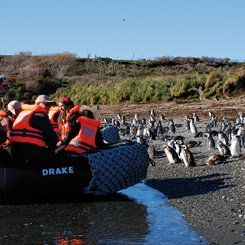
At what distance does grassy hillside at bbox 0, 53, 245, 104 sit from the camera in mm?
26797

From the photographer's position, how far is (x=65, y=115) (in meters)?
9.34

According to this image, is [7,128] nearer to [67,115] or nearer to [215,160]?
[67,115]

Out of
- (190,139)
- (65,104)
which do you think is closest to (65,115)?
(65,104)

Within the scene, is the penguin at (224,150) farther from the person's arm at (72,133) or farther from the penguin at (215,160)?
the person's arm at (72,133)

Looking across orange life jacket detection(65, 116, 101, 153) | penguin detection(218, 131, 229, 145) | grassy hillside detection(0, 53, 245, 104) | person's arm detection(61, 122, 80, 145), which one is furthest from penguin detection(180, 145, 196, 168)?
grassy hillside detection(0, 53, 245, 104)

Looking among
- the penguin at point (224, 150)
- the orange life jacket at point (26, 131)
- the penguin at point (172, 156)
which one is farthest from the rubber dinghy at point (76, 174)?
the penguin at point (224, 150)

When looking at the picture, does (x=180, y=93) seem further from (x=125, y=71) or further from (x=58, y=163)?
(x=125, y=71)

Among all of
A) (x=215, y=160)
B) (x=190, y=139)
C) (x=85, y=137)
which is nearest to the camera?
(x=85, y=137)

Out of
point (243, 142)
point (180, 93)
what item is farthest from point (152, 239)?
point (180, 93)

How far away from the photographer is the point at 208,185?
339 inches

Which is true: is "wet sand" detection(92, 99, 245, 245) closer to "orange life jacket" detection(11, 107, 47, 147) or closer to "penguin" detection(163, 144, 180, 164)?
"penguin" detection(163, 144, 180, 164)

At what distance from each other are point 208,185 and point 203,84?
61.2ft

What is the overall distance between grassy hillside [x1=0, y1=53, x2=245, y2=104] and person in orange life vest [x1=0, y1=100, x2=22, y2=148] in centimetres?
339

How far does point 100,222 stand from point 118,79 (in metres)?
36.0
